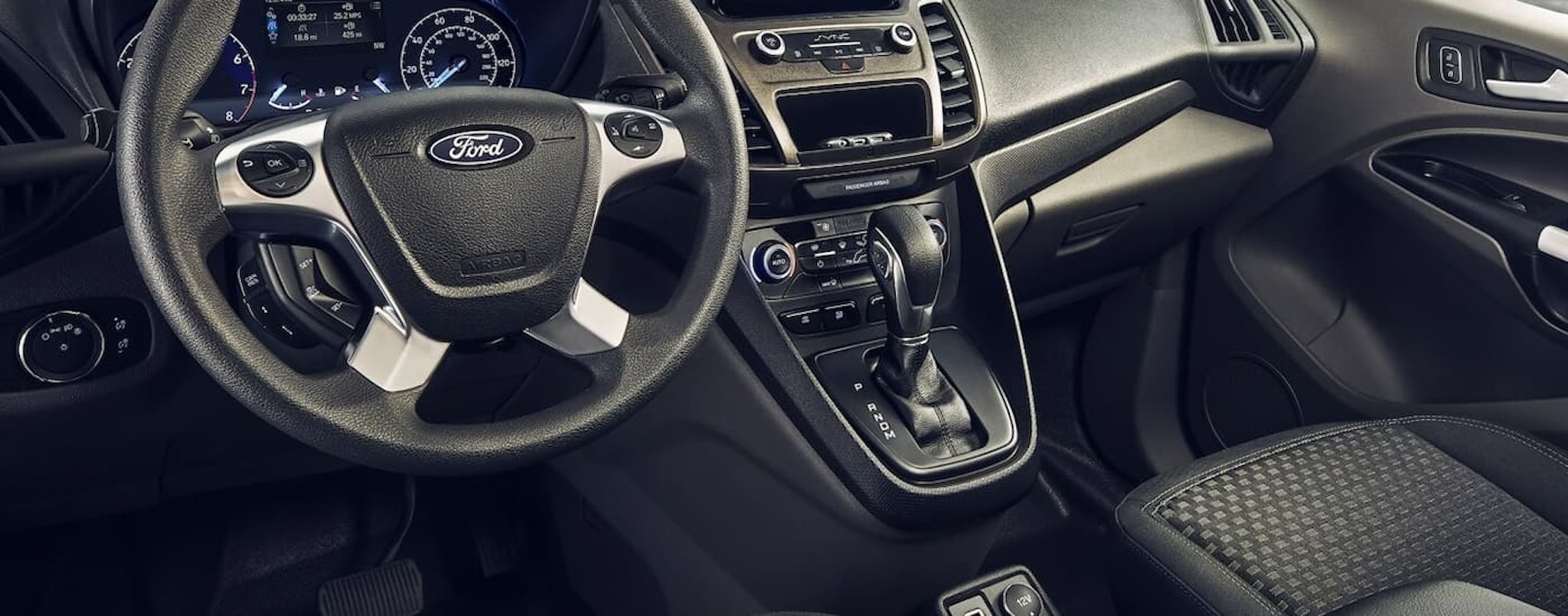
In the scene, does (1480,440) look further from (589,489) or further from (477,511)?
(477,511)

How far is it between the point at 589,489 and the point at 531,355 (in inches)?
11.5

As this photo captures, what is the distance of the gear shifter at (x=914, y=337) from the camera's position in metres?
1.20

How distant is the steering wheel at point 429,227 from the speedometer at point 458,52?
0.30 m

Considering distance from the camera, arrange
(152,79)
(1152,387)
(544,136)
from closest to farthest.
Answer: (152,79) → (544,136) → (1152,387)

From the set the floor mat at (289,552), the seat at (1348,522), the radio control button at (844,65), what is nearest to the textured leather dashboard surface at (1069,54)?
the radio control button at (844,65)

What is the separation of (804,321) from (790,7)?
0.33m

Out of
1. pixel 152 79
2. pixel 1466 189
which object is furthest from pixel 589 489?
pixel 1466 189

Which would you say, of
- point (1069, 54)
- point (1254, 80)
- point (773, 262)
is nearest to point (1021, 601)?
point (773, 262)

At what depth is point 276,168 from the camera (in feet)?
2.88

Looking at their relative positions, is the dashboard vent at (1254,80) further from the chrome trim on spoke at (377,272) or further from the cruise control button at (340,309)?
the cruise control button at (340,309)

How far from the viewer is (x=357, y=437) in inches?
34.2

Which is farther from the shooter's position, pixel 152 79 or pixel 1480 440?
pixel 1480 440

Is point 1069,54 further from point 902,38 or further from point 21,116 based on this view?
point 21,116

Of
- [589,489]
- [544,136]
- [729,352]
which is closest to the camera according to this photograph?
[544,136]
